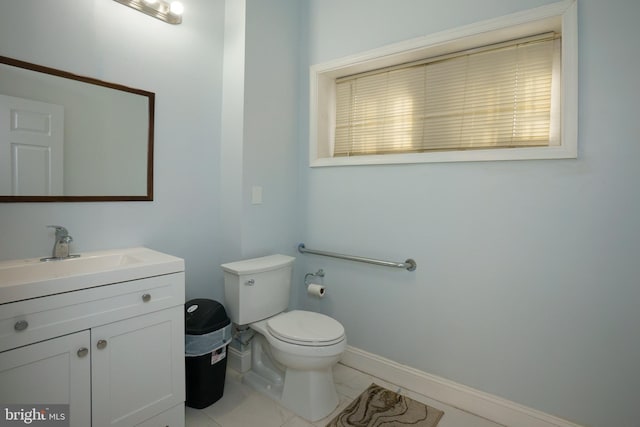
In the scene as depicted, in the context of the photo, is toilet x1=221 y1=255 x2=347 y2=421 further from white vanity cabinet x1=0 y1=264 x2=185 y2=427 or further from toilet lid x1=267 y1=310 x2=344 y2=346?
white vanity cabinet x1=0 y1=264 x2=185 y2=427

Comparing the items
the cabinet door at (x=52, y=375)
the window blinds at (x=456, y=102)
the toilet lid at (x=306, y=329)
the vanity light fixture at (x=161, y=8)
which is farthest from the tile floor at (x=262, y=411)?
the vanity light fixture at (x=161, y=8)

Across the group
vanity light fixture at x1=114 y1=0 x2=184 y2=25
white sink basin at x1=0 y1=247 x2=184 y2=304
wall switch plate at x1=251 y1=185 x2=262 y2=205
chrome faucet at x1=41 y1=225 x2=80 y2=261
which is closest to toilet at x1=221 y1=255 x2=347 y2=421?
wall switch plate at x1=251 y1=185 x2=262 y2=205

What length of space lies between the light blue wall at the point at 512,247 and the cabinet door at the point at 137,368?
1.16 m

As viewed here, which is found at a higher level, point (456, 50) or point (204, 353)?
point (456, 50)

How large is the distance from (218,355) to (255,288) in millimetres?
414

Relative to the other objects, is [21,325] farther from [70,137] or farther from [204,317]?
[70,137]

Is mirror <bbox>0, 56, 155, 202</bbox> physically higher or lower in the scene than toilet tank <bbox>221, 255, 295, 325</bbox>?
higher

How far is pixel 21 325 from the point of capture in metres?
1.08

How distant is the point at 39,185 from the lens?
1.50m

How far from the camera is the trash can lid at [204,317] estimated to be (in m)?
1.72

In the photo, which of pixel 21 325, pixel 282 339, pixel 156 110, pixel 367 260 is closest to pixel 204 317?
pixel 282 339

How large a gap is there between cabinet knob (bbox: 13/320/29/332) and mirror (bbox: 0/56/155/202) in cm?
66

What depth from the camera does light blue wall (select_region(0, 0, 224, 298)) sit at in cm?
148

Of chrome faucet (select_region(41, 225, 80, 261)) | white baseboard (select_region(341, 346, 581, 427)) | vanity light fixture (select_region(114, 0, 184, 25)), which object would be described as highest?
vanity light fixture (select_region(114, 0, 184, 25))
